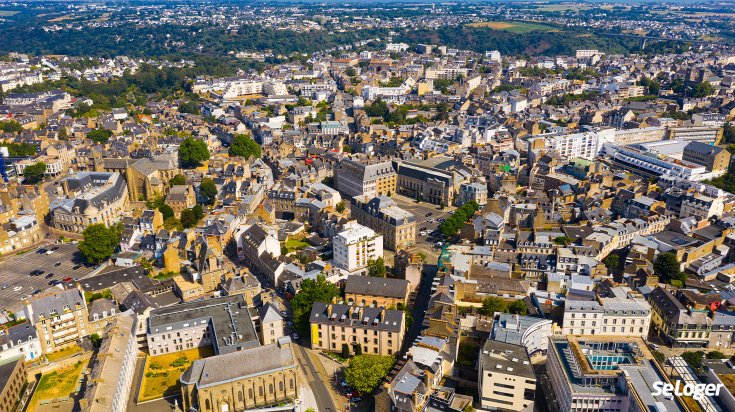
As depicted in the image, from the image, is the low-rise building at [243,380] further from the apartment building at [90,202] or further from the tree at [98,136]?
the tree at [98,136]

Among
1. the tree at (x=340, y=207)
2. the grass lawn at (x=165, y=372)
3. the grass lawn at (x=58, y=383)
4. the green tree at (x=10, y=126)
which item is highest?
the green tree at (x=10, y=126)

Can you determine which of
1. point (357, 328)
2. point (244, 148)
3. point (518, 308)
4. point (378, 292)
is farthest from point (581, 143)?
point (357, 328)

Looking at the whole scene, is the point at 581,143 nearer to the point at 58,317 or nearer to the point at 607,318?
the point at 607,318

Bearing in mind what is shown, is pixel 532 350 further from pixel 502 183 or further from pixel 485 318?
pixel 502 183

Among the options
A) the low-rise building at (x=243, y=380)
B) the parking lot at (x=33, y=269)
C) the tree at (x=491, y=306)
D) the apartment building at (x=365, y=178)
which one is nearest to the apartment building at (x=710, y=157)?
the apartment building at (x=365, y=178)

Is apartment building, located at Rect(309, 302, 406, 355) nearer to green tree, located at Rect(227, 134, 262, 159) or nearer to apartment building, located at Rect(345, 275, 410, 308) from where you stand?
apartment building, located at Rect(345, 275, 410, 308)
